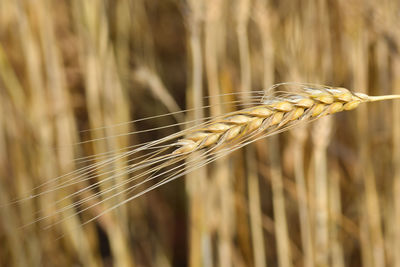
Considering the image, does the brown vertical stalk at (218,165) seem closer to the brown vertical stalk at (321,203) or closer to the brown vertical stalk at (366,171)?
the brown vertical stalk at (321,203)

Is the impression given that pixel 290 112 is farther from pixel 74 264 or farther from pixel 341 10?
pixel 74 264

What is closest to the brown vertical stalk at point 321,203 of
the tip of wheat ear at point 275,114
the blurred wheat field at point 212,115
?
the blurred wheat field at point 212,115

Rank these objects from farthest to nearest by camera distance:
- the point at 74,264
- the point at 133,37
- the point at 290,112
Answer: the point at 133,37 < the point at 74,264 < the point at 290,112

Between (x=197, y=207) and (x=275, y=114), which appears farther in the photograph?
(x=197, y=207)

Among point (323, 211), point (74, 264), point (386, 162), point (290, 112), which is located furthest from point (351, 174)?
point (290, 112)

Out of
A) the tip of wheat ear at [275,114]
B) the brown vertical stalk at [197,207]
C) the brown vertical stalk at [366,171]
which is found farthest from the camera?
the brown vertical stalk at [366,171]

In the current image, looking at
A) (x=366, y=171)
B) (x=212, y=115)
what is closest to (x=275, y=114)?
(x=212, y=115)

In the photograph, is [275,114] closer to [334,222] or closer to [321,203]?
[321,203]
